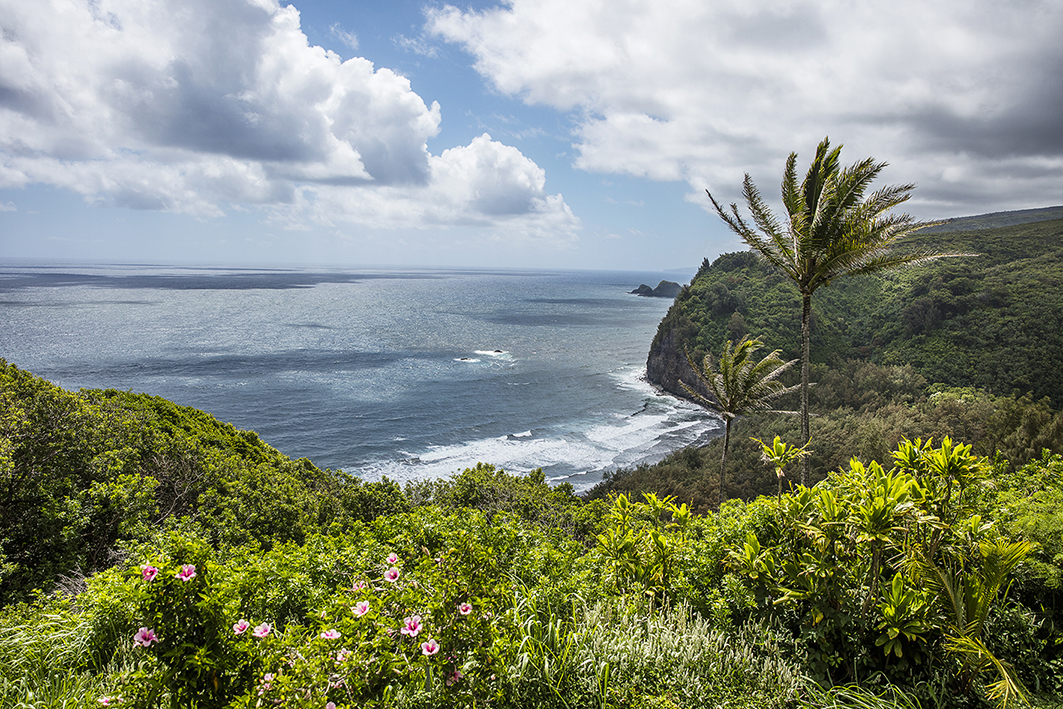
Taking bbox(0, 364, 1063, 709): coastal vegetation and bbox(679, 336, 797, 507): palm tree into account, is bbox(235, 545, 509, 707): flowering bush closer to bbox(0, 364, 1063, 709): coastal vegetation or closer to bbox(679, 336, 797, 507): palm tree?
bbox(0, 364, 1063, 709): coastal vegetation

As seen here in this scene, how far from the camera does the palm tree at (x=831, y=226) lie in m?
12.4

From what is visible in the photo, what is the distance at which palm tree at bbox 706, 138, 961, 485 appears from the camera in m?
12.4

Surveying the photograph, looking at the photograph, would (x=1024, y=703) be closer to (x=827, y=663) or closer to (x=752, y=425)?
(x=827, y=663)

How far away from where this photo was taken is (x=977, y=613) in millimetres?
4109

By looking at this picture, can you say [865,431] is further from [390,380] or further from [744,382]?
[390,380]

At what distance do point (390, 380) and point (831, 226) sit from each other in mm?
50966

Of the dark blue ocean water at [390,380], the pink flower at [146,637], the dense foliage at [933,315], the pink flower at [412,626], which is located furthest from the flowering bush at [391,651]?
the dense foliage at [933,315]

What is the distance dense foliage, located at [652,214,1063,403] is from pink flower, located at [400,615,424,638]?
34191mm

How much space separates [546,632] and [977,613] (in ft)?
12.1

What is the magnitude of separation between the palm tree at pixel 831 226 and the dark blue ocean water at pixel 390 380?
2372cm

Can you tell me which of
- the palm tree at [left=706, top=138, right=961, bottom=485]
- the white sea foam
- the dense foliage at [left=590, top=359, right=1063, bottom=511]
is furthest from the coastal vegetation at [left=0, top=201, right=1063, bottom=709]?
the white sea foam

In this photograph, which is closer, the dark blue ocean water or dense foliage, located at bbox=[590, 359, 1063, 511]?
dense foliage, located at bbox=[590, 359, 1063, 511]

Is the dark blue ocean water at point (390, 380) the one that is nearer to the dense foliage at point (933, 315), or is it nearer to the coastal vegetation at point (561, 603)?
the dense foliage at point (933, 315)

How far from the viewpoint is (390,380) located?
188 ft
